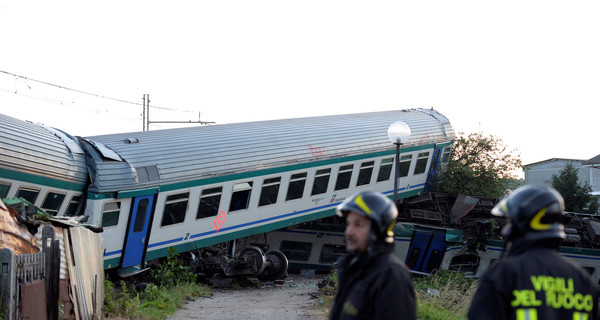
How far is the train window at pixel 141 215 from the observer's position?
14.5 m

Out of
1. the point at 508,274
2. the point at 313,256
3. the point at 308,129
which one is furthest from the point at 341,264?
the point at 313,256

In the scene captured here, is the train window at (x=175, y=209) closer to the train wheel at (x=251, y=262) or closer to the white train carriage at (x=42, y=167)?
the train wheel at (x=251, y=262)

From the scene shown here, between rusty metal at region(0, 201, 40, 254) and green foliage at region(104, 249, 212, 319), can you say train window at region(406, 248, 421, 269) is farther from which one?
rusty metal at region(0, 201, 40, 254)

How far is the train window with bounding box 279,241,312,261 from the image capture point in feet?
67.4

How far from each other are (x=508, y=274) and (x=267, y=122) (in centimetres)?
1750

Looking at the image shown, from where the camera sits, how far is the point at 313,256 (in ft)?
68.8

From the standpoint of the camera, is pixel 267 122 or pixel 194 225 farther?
pixel 267 122

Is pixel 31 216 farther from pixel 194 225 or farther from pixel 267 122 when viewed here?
pixel 267 122

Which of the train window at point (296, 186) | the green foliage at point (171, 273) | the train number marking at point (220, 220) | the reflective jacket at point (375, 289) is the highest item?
the reflective jacket at point (375, 289)

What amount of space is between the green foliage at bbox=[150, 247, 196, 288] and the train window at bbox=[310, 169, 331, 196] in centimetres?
475

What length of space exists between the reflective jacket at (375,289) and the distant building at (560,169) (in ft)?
135

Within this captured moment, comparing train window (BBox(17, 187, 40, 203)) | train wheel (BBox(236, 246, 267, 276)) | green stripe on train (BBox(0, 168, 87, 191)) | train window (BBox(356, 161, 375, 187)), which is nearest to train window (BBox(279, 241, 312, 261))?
train window (BBox(356, 161, 375, 187))

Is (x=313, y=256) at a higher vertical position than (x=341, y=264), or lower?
lower

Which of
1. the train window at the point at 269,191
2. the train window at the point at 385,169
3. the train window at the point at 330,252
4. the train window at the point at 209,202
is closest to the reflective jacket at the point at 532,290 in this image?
the train window at the point at 209,202
